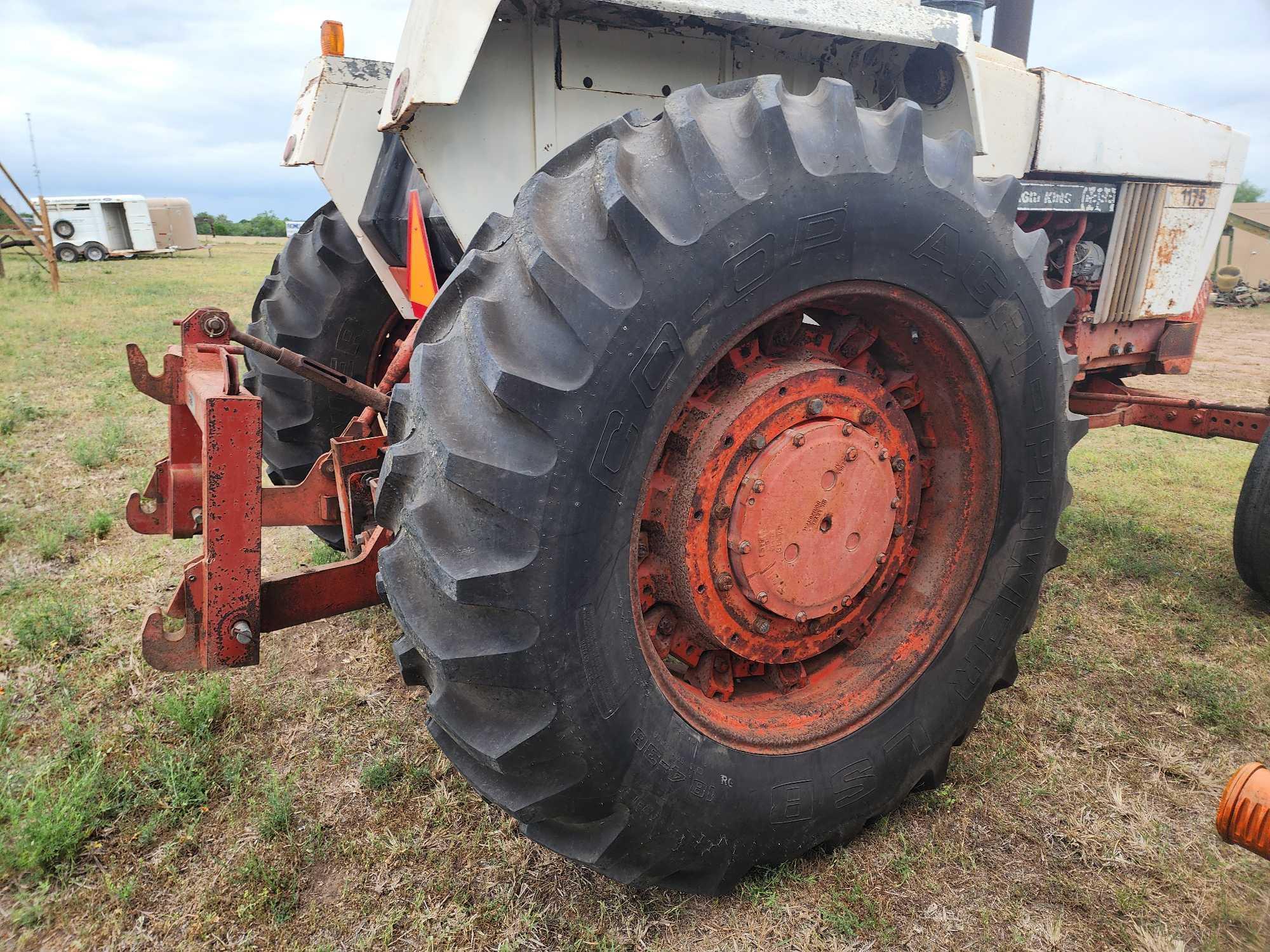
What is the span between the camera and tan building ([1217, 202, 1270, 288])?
1841 centimetres

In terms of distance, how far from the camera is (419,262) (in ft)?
8.12

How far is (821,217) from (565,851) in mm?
1385

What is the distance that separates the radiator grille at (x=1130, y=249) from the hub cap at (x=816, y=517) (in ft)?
6.63

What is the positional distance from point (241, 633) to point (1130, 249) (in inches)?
146

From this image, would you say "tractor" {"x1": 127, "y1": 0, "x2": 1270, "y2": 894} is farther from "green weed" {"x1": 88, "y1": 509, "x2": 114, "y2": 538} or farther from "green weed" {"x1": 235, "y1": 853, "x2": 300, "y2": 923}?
"green weed" {"x1": 88, "y1": 509, "x2": 114, "y2": 538}

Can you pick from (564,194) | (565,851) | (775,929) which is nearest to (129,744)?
(565,851)

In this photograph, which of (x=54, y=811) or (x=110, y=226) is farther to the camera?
(x=110, y=226)

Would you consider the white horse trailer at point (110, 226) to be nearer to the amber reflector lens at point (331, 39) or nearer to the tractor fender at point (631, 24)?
the amber reflector lens at point (331, 39)

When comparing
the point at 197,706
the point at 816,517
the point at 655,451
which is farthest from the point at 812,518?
the point at 197,706

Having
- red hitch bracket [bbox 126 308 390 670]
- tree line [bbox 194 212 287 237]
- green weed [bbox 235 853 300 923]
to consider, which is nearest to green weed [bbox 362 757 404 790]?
green weed [bbox 235 853 300 923]

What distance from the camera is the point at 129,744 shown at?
2.45 meters

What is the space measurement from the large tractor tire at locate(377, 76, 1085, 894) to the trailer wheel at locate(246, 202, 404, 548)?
→ 5.63 ft

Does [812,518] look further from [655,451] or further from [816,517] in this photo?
[655,451]

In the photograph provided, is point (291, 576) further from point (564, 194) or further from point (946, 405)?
point (946, 405)
